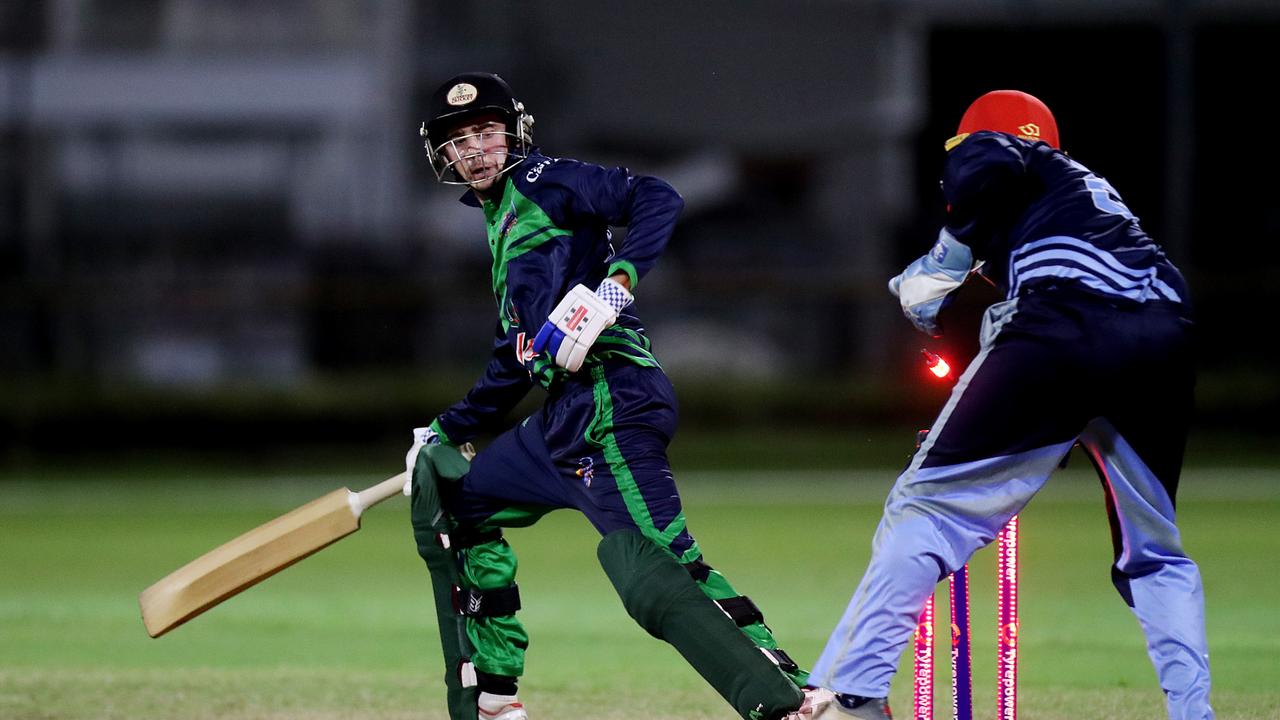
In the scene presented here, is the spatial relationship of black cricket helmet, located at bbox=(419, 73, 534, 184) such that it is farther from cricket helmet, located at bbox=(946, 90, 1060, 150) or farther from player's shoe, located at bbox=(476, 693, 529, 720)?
player's shoe, located at bbox=(476, 693, 529, 720)

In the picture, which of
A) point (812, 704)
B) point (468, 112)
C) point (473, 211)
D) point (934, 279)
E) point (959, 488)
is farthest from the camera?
point (473, 211)

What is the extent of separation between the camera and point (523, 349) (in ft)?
15.9

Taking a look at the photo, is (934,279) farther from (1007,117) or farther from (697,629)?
(697,629)

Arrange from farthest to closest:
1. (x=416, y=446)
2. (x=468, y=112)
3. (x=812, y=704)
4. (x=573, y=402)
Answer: (x=416, y=446)
(x=468, y=112)
(x=573, y=402)
(x=812, y=704)

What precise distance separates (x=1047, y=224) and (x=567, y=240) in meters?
1.39

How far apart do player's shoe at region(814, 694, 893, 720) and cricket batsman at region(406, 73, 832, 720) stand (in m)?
0.55

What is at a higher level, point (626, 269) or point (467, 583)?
point (626, 269)

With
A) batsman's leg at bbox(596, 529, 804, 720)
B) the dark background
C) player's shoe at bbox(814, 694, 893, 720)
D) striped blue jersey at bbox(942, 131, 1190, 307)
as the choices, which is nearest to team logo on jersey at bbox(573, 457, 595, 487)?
batsman's leg at bbox(596, 529, 804, 720)

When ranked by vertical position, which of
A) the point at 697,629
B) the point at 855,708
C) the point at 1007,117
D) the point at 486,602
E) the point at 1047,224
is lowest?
the point at 486,602

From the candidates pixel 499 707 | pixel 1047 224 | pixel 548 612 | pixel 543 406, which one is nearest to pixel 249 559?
pixel 499 707

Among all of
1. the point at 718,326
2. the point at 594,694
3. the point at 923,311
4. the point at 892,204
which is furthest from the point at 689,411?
the point at 923,311

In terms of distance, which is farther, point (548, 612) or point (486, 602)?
point (548, 612)

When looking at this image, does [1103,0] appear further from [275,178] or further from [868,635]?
[868,635]

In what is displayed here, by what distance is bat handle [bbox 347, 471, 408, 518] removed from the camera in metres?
4.59
